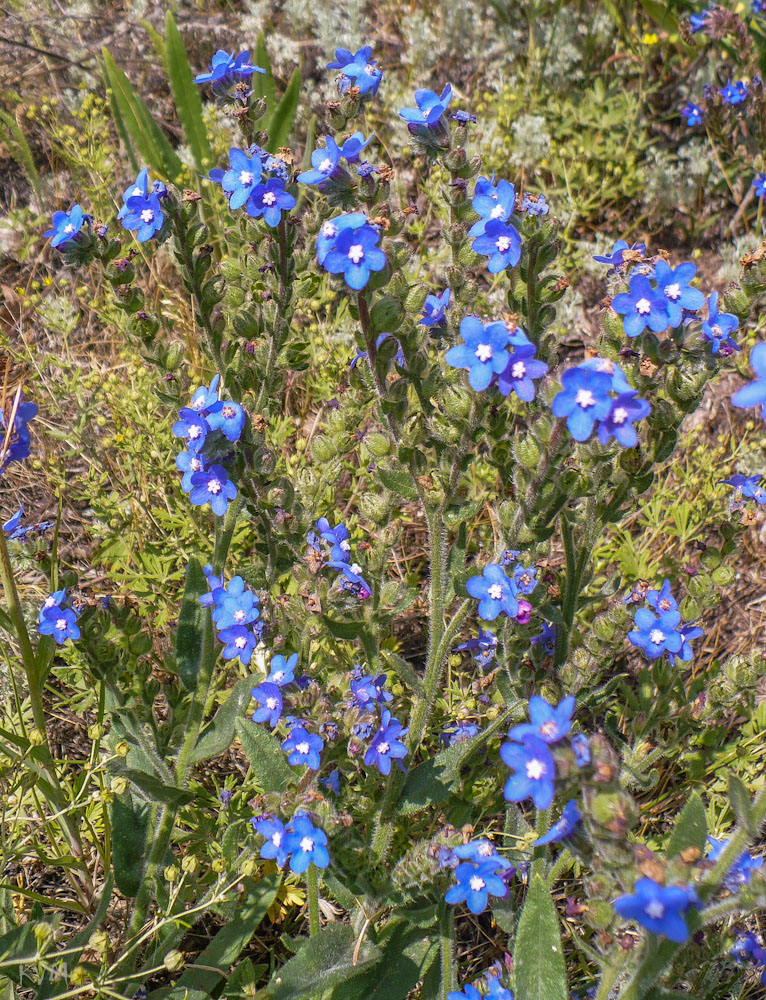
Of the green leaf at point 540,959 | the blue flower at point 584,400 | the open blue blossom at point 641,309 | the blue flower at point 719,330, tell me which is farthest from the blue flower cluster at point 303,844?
the blue flower at point 719,330

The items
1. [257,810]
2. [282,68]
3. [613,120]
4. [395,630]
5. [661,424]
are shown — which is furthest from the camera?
[282,68]

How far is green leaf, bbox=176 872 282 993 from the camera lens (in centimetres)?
248

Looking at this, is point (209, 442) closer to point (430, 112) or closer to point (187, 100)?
point (430, 112)

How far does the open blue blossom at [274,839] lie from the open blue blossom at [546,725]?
81 centimetres

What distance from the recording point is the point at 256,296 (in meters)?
2.86

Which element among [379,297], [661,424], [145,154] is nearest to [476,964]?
[661,424]

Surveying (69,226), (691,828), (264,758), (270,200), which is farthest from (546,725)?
(69,226)

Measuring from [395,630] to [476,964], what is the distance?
1.35 metres

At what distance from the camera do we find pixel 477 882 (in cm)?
215

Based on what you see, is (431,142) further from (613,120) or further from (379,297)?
(613,120)

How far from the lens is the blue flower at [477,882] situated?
2143 millimetres

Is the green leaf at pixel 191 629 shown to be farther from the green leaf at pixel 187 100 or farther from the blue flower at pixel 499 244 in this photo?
the green leaf at pixel 187 100

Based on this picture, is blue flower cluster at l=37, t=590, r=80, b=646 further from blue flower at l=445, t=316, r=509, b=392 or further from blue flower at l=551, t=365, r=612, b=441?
blue flower at l=551, t=365, r=612, b=441

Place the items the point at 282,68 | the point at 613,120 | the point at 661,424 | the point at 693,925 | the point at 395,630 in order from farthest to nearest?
the point at 282,68 → the point at 613,120 → the point at 395,630 → the point at 661,424 → the point at 693,925
